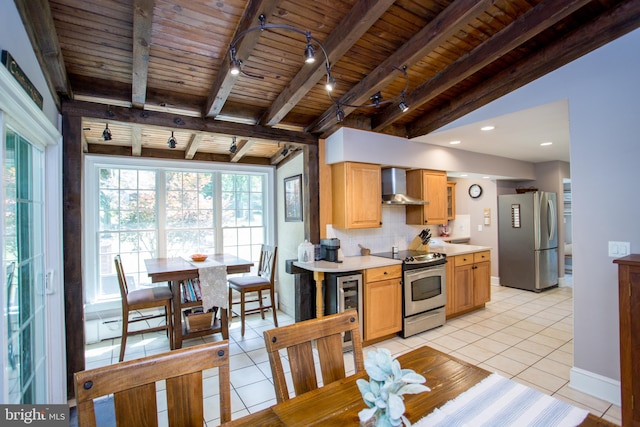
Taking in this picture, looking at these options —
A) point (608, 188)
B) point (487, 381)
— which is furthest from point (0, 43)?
point (608, 188)

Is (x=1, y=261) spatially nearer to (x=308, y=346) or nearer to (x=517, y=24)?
(x=308, y=346)

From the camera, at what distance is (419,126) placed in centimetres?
412

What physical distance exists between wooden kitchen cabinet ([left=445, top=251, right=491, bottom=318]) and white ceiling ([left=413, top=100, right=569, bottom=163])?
1570 mm

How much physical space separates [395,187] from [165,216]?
3.41m

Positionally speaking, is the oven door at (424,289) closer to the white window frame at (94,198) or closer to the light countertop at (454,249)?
the light countertop at (454,249)

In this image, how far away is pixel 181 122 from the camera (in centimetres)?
300

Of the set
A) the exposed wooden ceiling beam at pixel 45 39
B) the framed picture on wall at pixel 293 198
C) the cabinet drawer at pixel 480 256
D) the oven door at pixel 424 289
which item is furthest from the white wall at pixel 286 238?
the exposed wooden ceiling beam at pixel 45 39

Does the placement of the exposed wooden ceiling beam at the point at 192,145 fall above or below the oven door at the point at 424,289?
above

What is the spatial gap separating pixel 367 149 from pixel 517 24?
5.89 ft

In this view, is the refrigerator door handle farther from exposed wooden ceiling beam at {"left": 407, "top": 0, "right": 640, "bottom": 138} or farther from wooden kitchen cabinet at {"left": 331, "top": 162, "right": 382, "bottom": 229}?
wooden kitchen cabinet at {"left": 331, "top": 162, "right": 382, "bottom": 229}

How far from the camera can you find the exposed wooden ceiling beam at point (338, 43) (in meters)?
2.03

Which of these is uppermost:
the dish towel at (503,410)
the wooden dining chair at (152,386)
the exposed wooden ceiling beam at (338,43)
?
the exposed wooden ceiling beam at (338,43)

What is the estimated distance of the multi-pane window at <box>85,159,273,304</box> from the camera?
4.32 m

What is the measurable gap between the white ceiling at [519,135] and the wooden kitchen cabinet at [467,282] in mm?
1570
